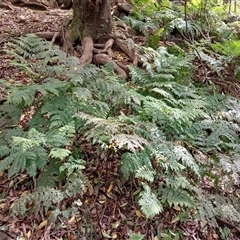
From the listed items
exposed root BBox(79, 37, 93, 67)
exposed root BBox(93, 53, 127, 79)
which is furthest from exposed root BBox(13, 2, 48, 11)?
exposed root BBox(93, 53, 127, 79)

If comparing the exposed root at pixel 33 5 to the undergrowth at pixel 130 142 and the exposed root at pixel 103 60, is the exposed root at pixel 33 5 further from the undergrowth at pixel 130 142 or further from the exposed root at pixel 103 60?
the undergrowth at pixel 130 142

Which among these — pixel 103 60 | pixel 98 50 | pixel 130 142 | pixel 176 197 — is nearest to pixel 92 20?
pixel 98 50

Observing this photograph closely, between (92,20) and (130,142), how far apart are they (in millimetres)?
2577

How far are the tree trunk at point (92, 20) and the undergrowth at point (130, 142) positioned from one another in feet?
3.54

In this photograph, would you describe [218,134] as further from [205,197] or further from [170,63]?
[170,63]

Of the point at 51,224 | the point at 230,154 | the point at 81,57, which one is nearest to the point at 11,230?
the point at 51,224

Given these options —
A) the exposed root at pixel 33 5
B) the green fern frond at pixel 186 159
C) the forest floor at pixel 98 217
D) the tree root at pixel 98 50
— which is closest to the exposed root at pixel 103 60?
the tree root at pixel 98 50

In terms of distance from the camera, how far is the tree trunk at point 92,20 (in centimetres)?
438

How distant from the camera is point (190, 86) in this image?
381cm

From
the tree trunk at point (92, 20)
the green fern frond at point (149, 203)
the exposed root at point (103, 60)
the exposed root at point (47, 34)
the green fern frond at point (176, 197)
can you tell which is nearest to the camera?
the green fern frond at point (149, 203)

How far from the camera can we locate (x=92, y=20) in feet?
14.6

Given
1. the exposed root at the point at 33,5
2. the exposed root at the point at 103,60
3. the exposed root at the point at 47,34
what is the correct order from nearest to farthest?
the exposed root at the point at 103,60
the exposed root at the point at 47,34
the exposed root at the point at 33,5

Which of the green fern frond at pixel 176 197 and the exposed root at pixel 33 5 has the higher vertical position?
the green fern frond at pixel 176 197

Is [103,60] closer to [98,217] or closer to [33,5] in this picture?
[98,217]
